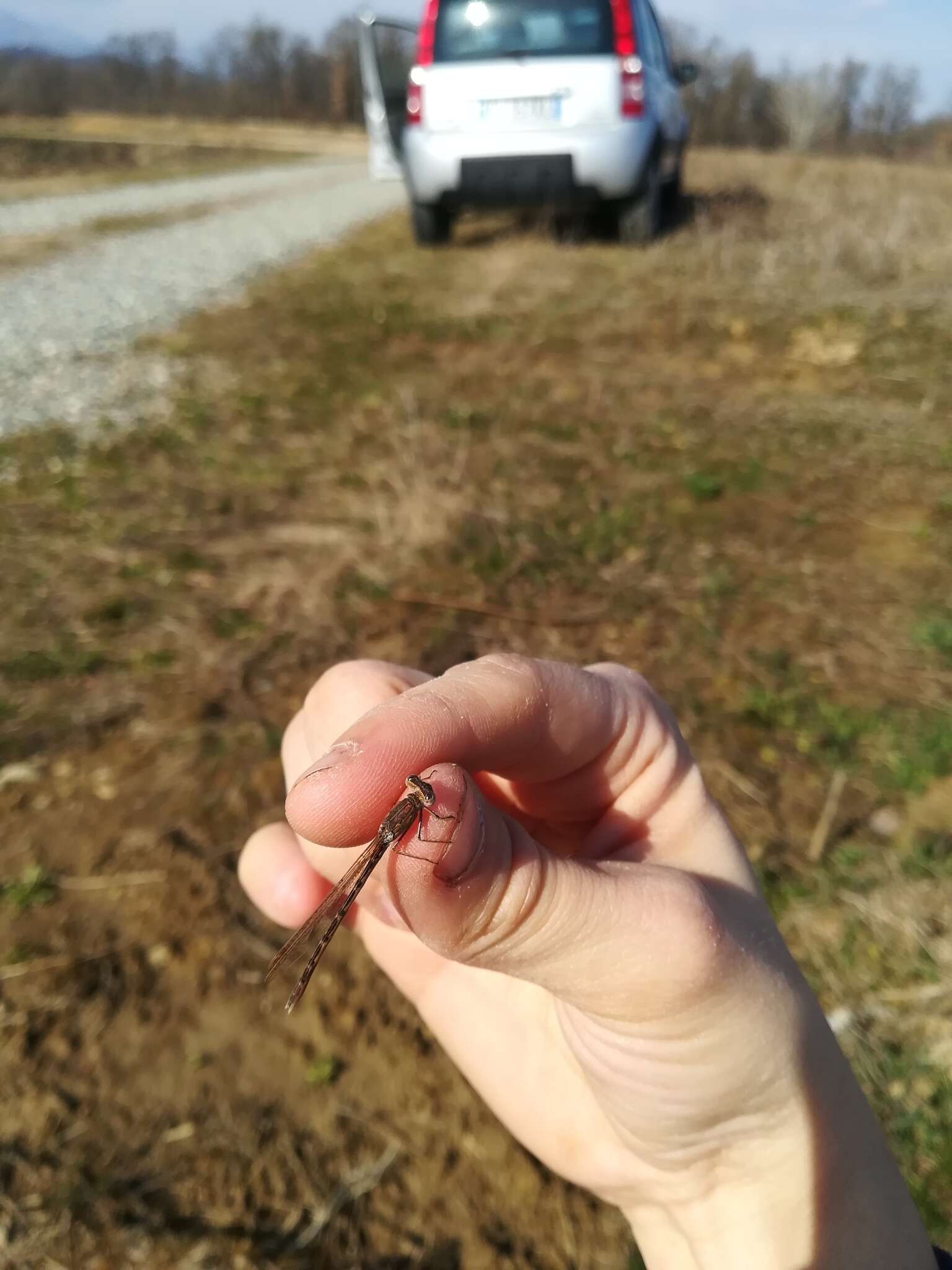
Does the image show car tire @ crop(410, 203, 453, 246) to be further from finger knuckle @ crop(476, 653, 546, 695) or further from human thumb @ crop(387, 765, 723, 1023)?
human thumb @ crop(387, 765, 723, 1023)

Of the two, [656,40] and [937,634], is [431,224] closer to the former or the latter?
[656,40]

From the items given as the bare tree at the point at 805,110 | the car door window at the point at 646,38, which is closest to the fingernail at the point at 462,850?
the car door window at the point at 646,38

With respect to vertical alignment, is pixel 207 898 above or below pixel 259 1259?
above

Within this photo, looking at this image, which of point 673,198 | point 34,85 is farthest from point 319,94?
point 673,198

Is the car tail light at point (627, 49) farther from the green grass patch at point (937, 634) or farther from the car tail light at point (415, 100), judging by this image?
the green grass patch at point (937, 634)

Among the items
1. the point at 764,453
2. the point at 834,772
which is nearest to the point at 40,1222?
the point at 834,772

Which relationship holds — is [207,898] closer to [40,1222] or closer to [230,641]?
[40,1222]

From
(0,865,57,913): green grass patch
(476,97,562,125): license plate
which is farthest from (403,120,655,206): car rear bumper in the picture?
(0,865,57,913): green grass patch

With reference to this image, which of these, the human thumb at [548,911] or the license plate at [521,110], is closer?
the human thumb at [548,911]
